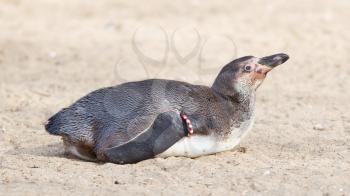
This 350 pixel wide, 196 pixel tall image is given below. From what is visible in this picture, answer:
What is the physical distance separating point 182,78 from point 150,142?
10.5 ft

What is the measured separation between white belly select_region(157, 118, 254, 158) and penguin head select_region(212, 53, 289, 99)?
245 mm

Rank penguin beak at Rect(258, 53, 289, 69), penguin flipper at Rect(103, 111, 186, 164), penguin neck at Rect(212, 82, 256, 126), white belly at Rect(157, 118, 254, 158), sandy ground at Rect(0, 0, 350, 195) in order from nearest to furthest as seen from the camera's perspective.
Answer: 1. sandy ground at Rect(0, 0, 350, 195)
2. penguin flipper at Rect(103, 111, 186, 164)
3. white belly at Rect(157, 118, 254, 158)
4. penguin neck at Rect(212, 82, 256, 126)
5. penguin beak at Rect(258, 53, 289, 69)

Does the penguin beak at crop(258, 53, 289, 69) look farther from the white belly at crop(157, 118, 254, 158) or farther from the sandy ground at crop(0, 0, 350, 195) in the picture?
the sandy ground at crop(0, 0, 350, 195)

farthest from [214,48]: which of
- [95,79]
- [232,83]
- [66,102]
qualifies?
[232,83]

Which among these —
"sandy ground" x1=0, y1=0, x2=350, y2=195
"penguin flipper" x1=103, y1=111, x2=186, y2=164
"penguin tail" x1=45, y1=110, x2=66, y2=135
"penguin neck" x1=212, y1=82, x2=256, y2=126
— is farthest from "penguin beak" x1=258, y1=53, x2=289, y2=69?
"penguin tail" x1=45, y1=110, x2=66, y2=135

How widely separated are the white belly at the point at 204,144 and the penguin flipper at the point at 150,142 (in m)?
0.07

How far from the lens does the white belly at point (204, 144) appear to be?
5.03 metres

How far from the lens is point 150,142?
16.2 ft

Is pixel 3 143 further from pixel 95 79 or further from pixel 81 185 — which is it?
pixel 95 79

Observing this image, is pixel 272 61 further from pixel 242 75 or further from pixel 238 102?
pixel 238 102

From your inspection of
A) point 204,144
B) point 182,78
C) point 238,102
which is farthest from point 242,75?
point 182,78

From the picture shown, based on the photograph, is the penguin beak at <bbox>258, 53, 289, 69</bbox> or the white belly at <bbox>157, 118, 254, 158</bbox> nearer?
the white belly at <bbox>157, 118, 254, 158</bbox>

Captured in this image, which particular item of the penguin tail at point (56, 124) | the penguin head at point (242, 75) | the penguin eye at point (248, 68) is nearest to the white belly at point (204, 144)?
the penguin head at point (242, 75)

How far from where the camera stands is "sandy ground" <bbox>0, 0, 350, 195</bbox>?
4.71m
